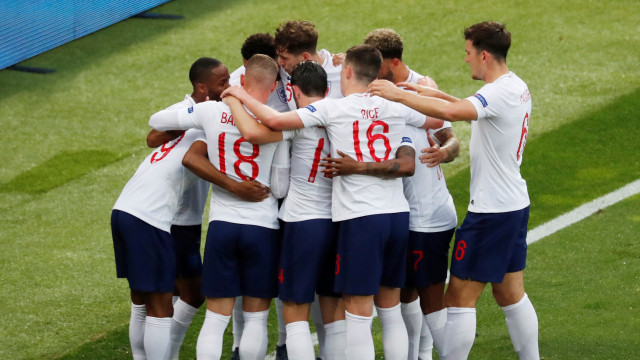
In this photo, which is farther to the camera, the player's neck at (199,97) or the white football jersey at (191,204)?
the white football jersey at (191,204)

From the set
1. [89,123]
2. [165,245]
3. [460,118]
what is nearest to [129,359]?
[165,245]

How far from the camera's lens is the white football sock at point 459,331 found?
5.99 metres

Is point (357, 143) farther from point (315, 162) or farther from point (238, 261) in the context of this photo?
point (238, 261)

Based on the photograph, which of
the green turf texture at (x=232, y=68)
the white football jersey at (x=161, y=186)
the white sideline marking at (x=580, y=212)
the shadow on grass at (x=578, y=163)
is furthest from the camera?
the shadow on grass at (x=578, y=163)

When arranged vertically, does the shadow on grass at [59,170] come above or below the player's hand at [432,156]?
below

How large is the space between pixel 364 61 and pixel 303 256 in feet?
4.04

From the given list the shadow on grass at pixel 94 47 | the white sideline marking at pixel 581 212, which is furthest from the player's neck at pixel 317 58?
the shadow on grass at pixel 94 47

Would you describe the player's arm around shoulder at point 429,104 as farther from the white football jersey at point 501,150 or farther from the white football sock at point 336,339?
the white football sock at point 336,339

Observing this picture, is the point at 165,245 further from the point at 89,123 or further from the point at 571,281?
the point at 89,123

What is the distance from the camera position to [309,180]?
5.95m

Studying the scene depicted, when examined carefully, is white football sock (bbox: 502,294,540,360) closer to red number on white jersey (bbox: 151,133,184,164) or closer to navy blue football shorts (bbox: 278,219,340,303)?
navy blue football shorts (bbox: 278,219,340,303)

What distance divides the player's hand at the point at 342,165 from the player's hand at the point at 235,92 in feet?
2.12

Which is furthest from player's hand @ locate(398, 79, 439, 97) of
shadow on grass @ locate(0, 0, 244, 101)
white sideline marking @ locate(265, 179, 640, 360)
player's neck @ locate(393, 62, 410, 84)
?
shadow on grass @ locate(0, 0, 244, 101)

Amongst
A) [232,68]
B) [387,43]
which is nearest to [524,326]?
[387,43]
